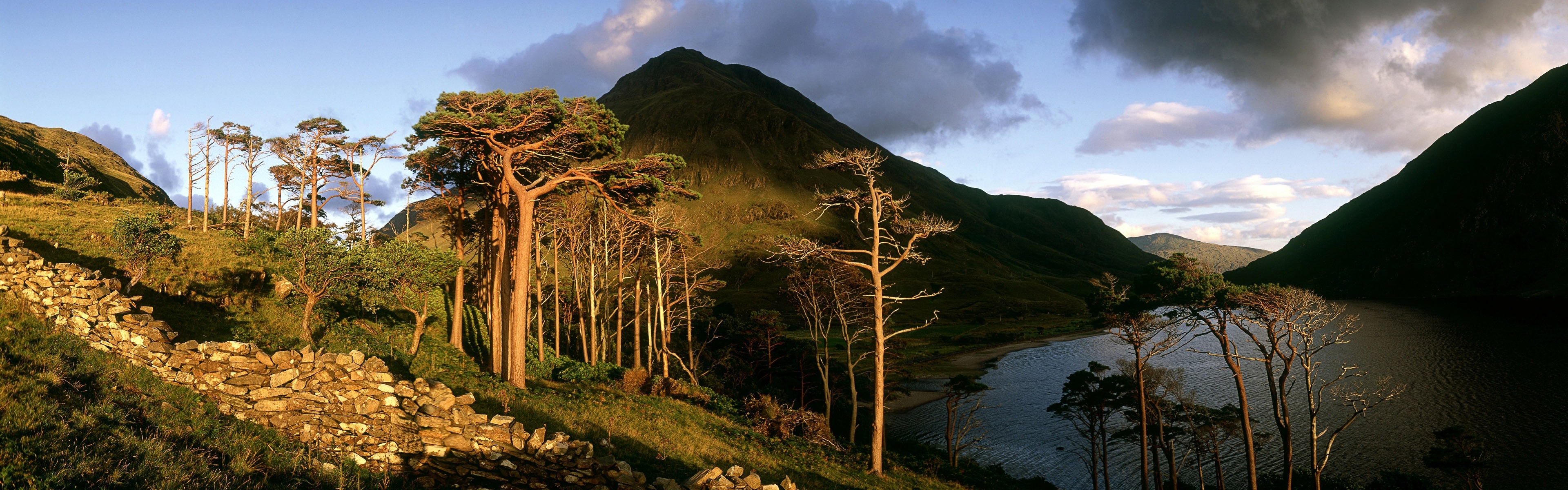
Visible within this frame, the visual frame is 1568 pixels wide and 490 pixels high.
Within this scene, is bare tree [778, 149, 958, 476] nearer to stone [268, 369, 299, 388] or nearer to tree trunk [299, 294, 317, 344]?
stone [268, 369, 299, 388]

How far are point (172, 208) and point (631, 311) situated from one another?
A: 1444 inches

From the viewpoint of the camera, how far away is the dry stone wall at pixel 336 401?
30.9 ft

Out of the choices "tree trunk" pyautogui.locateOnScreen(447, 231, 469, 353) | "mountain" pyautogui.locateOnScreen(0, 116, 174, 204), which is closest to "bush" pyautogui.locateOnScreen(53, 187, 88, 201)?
"mountain" pyautogui.locateOnScreen(0, 116, 174, 204)

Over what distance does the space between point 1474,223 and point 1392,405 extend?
16340cm

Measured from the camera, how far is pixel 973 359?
85750mm

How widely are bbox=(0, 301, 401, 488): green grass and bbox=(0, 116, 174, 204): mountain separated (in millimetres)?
47199

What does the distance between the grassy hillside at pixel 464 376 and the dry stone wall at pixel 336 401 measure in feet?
3.64

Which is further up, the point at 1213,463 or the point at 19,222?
the point at 19,222

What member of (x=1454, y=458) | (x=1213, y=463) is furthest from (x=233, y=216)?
(x=1454, y=458)

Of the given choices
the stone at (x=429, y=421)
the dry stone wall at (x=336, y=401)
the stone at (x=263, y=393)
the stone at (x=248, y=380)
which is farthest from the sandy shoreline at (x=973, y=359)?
the stone at (x=248, y=380)

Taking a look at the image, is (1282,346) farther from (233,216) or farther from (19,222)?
(233,216)

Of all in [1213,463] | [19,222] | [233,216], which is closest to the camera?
[19,222]

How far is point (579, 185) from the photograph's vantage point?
20.3 m

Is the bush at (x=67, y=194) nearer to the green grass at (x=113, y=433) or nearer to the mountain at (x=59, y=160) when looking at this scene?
the mountain at (x=59, y=160)
